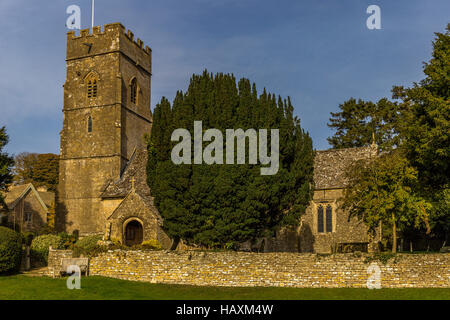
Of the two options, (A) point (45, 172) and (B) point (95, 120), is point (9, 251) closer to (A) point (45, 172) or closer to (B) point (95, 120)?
(B) point (95, 120)

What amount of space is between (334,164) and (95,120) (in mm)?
19935

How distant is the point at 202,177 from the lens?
2300cm

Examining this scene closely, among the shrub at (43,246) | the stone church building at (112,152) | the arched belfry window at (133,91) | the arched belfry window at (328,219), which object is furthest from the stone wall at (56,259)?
the arched belfry window at (133,91)

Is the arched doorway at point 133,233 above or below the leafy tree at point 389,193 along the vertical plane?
below

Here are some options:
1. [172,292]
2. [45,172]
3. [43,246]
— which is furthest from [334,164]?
[45,172]

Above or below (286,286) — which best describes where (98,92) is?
above

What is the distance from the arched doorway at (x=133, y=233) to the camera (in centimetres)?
3066

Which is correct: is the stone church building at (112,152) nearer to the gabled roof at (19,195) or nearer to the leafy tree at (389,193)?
the leafy tree at (389,193)

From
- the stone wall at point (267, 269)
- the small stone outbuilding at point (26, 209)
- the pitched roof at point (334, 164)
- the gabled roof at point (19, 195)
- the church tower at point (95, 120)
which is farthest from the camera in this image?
the gabled roof at point (19, 195)

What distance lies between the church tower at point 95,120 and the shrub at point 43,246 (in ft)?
23.0

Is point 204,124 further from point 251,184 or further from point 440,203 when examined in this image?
point 440,203

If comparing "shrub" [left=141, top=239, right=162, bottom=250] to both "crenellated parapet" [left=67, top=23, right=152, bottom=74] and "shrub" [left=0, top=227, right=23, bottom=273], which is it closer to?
"shrub" [left=0, top=227, right=23, bottom=273]
